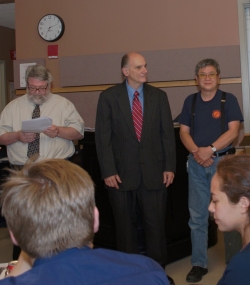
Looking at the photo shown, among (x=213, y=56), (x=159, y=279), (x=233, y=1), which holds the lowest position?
(x=159, y=279)

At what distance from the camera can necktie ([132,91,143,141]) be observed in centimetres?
331

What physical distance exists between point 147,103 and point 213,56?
6.46 ft

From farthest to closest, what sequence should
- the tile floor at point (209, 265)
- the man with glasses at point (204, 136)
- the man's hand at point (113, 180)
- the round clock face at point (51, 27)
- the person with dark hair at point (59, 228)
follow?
the round clock face at point (51, 27) < the tile floor at point (209, 265) < the man with glasses at point (204, 136) < the man's hand at point (113, 180) < the person with dark hair at point (59, 228)

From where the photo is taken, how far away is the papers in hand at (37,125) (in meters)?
3.15

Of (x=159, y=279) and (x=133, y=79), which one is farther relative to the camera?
(x=133, y=79)

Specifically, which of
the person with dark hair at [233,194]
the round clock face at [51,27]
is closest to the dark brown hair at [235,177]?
the person with dark hair at [233,194]

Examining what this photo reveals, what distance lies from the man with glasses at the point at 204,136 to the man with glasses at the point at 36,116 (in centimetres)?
88

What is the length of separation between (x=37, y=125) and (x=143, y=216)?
3.30ft

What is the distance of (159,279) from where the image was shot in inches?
42.1

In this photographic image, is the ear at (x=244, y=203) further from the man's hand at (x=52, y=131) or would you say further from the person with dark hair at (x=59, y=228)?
the man's hand at (x=52, y=131)

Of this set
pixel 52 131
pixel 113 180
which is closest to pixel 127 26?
pixel 52 131

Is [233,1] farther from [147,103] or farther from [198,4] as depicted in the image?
[147,103]

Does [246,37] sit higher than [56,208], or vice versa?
[246,37]

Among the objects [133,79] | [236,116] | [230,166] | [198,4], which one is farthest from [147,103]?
[198,4]
